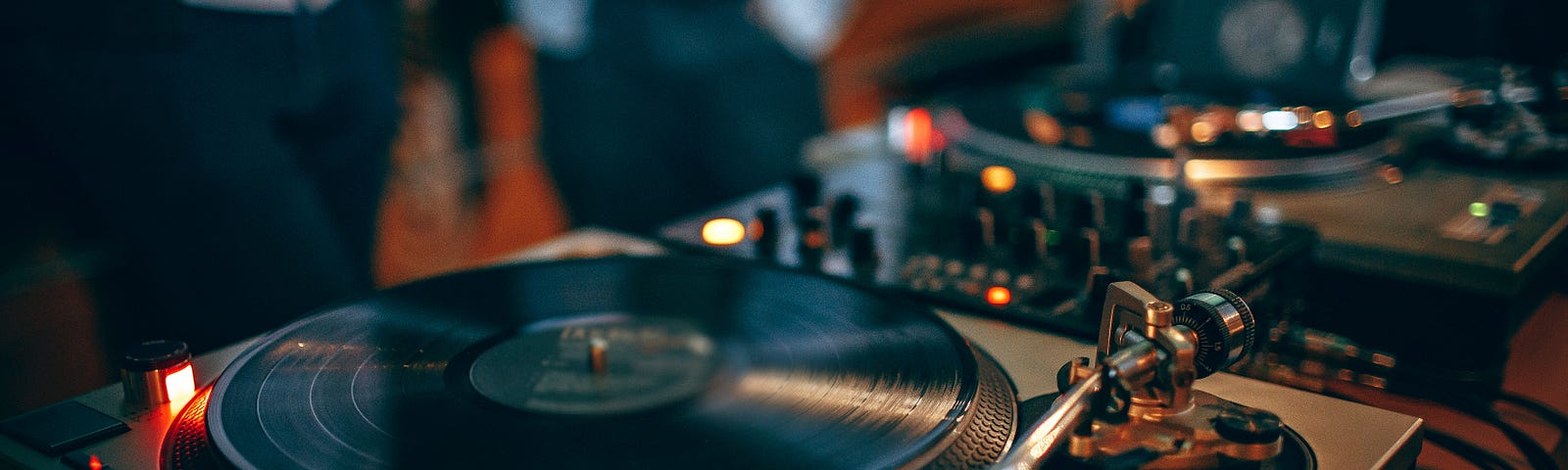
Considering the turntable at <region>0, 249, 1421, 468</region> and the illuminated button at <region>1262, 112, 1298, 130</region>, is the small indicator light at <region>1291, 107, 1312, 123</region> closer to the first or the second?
the illuminated button at <region>1262, 112, 1298, 130</region>

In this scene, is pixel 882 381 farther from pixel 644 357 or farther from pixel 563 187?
pixel 563 187

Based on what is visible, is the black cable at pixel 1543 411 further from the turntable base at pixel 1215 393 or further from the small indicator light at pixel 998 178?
the small indicator light at pixel 998 178

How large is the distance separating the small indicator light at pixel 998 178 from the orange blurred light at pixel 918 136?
124 millimetres

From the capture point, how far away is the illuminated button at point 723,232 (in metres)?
1.13

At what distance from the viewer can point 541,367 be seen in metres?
0.76

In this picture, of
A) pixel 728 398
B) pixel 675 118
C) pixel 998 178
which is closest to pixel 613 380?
pixel 728 398

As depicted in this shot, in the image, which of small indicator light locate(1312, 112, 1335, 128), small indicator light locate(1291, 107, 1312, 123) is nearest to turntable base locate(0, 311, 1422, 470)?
small indicator light locate(1291, 107, 1312, 123)

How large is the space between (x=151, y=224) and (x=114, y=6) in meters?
0.31

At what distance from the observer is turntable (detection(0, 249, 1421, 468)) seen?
2.03 ft

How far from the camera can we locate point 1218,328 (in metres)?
0.67

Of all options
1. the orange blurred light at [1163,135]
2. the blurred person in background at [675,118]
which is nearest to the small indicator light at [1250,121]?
the orange blurred light at [1163,135]

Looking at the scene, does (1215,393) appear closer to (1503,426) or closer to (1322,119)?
(1503,426)

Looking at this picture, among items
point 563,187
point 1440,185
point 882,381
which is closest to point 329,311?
point 882,381

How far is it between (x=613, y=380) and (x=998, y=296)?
1.18 ft
